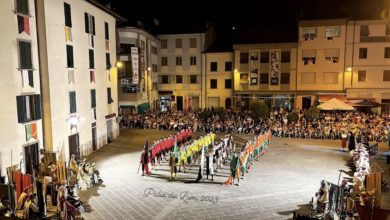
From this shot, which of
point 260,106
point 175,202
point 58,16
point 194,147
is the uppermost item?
point 58,16

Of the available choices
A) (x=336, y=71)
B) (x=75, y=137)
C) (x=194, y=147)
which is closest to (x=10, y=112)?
(x=75, y=137)

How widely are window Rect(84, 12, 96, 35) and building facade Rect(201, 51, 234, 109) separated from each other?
2326 cm

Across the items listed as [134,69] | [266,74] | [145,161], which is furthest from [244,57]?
[145,161]

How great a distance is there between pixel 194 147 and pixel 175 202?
6332 mm

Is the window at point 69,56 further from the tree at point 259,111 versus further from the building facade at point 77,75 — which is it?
the tree at point 259,111

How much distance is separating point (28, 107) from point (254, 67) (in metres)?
30.6

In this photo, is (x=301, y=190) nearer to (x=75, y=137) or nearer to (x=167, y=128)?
(x=75, y=137)

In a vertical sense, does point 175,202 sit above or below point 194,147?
below

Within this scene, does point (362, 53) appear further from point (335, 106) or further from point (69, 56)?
point (69, 56)

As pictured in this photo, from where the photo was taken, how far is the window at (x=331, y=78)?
38634mm

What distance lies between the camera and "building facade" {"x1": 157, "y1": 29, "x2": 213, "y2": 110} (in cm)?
4550

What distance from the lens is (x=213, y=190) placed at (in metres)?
15.5

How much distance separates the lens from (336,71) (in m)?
38.5

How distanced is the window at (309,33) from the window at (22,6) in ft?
106
